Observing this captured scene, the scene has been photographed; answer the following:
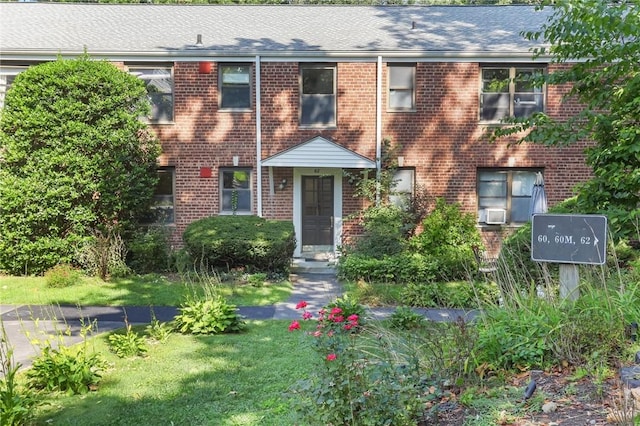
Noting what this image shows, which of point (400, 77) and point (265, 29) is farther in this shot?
point (265, 29)

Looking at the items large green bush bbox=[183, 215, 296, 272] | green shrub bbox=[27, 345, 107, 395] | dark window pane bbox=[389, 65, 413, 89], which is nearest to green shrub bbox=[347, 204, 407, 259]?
large green bush bbox=[183, 215, 296, 272]

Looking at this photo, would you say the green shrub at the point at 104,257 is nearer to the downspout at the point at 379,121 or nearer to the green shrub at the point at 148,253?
the green shrub at the point at 148,253

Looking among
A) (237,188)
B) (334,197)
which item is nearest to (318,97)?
(334,197)

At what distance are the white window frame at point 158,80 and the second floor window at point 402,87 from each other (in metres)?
6.43

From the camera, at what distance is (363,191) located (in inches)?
580

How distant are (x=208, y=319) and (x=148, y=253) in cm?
674

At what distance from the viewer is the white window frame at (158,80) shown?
1525cm

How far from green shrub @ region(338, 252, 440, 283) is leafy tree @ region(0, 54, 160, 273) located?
20.4 ft

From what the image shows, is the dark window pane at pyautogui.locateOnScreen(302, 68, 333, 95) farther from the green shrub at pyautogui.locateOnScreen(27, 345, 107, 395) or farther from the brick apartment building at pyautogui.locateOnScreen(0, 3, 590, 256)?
the green shrub at pyautogui.locateOnScreen(27, 345, 107, 395)

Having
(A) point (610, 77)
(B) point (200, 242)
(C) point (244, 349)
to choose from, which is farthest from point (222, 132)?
(A) point (610, 77)

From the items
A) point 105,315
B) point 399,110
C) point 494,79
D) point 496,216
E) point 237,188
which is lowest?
point 105,315

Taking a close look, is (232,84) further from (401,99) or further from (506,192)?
(506,192)

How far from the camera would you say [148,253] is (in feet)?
44.3

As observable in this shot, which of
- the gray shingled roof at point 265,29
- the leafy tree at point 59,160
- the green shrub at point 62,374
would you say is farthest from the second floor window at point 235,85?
the green shrub at point 62,374
